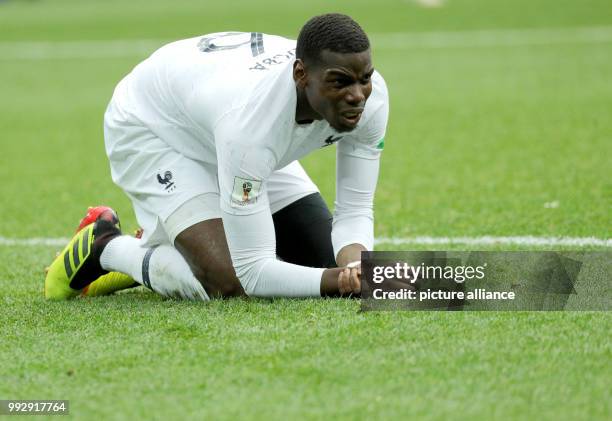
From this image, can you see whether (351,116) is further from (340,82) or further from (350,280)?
(350,280)

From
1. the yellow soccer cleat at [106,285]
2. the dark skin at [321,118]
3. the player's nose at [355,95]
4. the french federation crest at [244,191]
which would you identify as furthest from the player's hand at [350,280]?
the yellow soccer cleat at [106,285]

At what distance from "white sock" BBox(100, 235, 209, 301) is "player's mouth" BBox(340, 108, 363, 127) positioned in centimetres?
109

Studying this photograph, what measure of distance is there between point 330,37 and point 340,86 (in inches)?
7.8

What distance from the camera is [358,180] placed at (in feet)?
16.9

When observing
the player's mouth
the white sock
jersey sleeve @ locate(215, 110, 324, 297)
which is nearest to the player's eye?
the player's mouth

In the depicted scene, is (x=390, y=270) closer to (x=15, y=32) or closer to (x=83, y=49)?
(x=83, y=49)

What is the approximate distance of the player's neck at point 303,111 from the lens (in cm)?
463

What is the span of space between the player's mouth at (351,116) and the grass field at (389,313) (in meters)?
0.77

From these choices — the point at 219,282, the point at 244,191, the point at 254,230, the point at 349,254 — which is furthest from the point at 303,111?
the point at 219,282

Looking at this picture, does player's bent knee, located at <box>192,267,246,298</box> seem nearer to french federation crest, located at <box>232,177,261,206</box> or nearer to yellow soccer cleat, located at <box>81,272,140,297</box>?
french federation crest, located at <box>232,177,261,206</box>

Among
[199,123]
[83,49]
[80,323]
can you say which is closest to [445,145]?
[199,123]

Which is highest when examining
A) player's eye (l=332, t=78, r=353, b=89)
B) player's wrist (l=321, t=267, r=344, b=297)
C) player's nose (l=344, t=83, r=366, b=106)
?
player's eye (l=332, t=78, r=353, b=89)

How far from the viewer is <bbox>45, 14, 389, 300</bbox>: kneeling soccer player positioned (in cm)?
458

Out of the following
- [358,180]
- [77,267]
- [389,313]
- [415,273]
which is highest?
[358,180]
